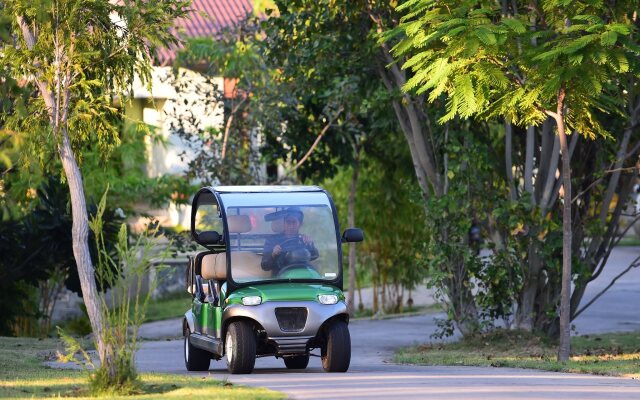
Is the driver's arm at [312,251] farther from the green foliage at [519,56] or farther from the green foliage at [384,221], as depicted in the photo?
the green foliage at [384,221]

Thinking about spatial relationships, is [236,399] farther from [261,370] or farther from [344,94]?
[344,94]

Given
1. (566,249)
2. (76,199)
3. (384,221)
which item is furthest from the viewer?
(384,221)

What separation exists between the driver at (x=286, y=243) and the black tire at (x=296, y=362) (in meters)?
1.52

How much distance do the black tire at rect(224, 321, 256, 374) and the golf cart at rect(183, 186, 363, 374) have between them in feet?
0.03

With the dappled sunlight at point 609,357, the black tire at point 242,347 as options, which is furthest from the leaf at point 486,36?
the dappled sunlight at point 609,357

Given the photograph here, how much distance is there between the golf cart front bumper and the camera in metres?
15.3

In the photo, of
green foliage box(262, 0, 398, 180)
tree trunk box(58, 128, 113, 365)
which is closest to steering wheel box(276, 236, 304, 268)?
tree trunk box(58, 128, 113, 365)

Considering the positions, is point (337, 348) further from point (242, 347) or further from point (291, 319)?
point (242, 347)

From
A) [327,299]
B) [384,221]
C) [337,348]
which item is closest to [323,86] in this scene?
[384,221]

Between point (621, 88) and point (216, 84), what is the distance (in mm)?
8293

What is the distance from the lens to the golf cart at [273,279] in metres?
15.3

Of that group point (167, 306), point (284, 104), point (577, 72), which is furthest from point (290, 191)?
point (167, 306)

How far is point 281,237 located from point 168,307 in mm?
16367

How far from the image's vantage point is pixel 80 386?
13.2 m
